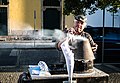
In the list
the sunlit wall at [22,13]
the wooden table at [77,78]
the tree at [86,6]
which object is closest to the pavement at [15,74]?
the tree at [86,6]

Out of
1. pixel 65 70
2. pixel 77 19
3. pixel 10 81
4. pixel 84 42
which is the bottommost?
pixel 10 81

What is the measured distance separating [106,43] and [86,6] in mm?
1473

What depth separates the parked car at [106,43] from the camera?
885 cm

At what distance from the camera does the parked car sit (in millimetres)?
8852

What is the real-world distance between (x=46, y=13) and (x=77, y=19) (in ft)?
45.4

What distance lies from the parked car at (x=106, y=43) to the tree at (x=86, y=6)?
2.45 ft

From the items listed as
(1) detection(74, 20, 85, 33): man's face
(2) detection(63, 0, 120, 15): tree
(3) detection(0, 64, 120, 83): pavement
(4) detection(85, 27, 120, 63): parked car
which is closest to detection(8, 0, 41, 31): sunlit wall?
(4) detection(85, 27, 120, 63): parked car

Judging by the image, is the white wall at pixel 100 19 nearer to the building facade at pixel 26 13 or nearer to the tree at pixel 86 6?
the tree at pixel 86 6

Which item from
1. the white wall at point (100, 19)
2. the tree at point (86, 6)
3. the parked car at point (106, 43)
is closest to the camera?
the tree at point (86, 6)

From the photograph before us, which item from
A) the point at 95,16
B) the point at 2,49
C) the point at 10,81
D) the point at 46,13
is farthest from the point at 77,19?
the point at 46,13

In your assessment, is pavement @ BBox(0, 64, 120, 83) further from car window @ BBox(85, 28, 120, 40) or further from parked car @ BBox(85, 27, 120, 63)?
car window @ BBox(85, 28, 120, 40)

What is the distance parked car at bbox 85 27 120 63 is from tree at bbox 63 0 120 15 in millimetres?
748

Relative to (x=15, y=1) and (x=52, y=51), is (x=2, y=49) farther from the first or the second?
(x=15, y=1)

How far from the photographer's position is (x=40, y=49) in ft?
34.4
